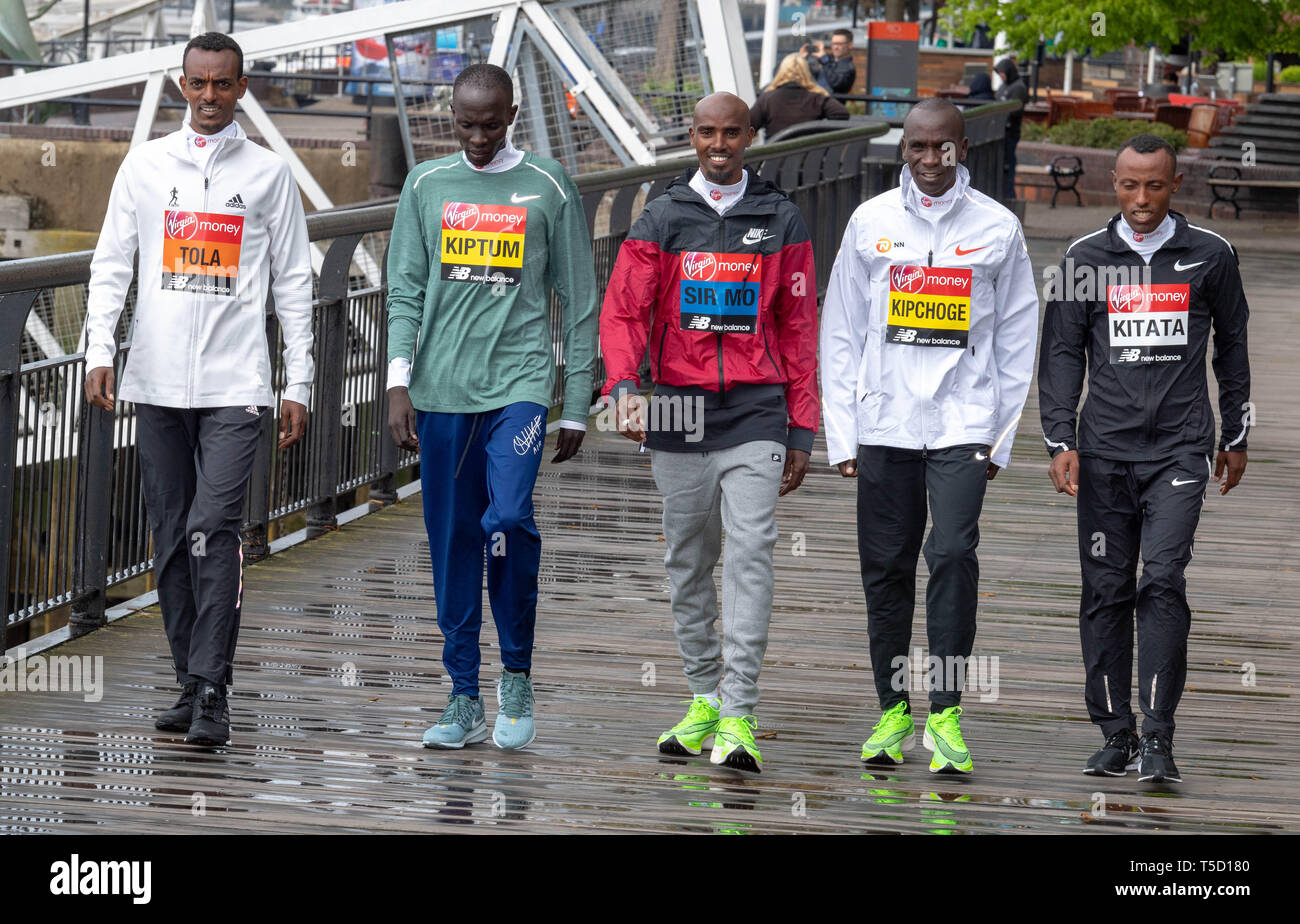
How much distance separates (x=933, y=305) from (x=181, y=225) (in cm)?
220

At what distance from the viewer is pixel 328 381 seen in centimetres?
959

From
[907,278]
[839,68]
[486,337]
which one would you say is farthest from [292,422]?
[839,68]

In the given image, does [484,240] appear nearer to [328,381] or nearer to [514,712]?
[514,712]

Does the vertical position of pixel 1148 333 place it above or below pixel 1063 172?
below

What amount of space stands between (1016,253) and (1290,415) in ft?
28.6

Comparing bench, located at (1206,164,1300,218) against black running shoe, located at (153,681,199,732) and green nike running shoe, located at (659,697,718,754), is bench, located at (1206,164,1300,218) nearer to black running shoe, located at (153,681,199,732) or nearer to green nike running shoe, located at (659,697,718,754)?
green nike running shoe, located at (659,697,718,754)

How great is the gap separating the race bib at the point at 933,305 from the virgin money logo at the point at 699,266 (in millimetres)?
535

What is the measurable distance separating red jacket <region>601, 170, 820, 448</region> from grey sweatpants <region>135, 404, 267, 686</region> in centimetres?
114

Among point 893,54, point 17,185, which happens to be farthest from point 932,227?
point 17,185

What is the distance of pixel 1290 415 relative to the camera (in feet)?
46.6

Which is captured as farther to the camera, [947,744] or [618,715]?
[618,715]

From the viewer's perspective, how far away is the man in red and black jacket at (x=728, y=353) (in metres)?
6.06
